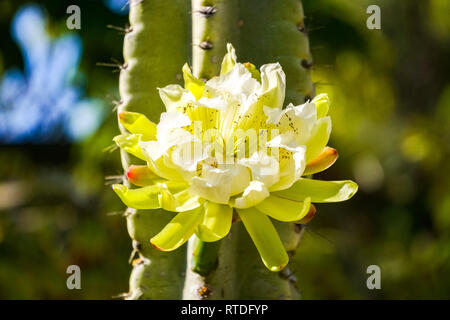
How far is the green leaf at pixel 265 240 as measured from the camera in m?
0.94

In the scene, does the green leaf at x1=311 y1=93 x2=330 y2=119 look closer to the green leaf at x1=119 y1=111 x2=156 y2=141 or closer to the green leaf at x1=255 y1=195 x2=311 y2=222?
the green leaf at x1=255 y1=195 x2=311 y2=222

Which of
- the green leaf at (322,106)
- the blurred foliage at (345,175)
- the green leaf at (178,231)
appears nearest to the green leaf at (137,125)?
the green leaf at (178,231)

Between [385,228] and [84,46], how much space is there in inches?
121

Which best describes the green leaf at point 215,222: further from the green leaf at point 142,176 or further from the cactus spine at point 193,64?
the cactus spine at point 193,64

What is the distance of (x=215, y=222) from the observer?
0.94 metres

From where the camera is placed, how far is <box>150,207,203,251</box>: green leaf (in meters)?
0.93

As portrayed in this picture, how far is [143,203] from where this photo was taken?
956mm

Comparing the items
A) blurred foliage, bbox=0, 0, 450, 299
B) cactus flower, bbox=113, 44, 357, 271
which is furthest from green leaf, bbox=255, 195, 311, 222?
blurred foliage, bbox=0, 0, 450, 299

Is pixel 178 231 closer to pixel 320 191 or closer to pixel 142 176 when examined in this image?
pixel 142 176

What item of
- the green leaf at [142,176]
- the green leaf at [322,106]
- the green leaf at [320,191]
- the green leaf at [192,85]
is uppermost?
the green leaf at [192,85]

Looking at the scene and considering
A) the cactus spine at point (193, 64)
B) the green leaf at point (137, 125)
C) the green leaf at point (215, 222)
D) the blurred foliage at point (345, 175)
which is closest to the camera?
the green leaf at point (215, 222)

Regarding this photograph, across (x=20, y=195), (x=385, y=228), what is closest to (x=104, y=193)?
(x=20, y=195)

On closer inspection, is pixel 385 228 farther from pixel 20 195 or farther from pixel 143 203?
pixel 143 203
